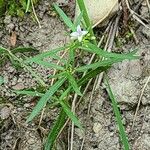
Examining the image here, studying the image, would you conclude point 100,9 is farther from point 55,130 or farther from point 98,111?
point 55,130

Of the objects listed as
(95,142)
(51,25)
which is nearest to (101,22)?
(51,25)

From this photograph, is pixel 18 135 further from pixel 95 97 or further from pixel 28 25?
pixel 28 25

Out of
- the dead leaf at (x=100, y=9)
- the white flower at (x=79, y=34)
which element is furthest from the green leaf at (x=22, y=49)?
the white flower at (x=79, y=34)

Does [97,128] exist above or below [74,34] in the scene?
below

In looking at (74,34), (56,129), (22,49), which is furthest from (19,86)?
(74,34)

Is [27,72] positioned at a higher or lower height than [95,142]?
higher

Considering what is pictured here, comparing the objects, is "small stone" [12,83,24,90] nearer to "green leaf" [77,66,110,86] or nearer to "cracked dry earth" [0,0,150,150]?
"cracked dry earth" [0,0,150,150]
